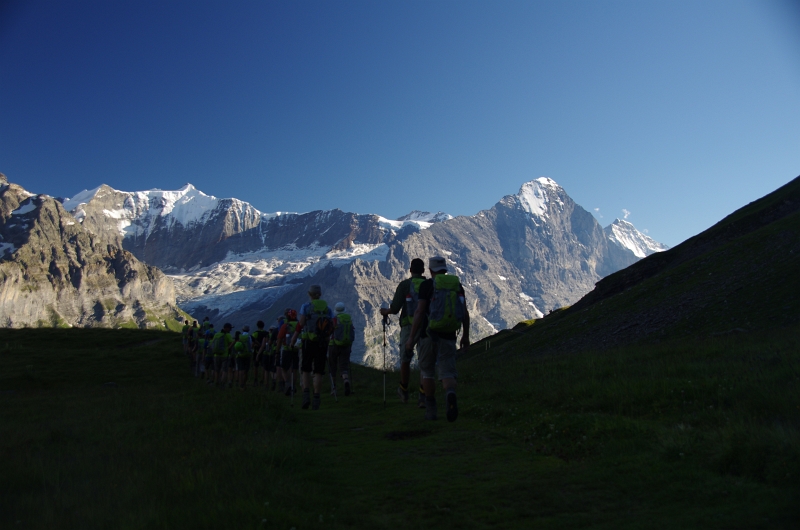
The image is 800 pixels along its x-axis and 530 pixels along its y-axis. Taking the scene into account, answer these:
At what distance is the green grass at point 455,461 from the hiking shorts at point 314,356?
1.84 meters

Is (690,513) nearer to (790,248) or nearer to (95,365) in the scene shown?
(790,248)

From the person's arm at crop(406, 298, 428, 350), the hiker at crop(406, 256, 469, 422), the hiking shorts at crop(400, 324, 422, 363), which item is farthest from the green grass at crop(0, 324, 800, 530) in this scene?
the person's arm at crop(406, 298, 428, 350)

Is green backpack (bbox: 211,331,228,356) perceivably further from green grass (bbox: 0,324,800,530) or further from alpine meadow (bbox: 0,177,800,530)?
green grass (bbox: 0,324,800,530)

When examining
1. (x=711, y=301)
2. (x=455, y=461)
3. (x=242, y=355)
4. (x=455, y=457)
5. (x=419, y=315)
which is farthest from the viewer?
(x=711, y=301)

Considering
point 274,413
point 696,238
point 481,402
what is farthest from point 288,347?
point 696,238

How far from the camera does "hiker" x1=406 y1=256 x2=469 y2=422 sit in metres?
11.2

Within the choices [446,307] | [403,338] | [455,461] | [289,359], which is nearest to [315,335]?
[403,338]

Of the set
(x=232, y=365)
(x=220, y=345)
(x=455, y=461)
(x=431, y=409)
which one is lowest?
(x=455, y=461)

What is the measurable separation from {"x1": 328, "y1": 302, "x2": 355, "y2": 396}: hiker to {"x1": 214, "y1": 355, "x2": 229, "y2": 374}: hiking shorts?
992 centimetres

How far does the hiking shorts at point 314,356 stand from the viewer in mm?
15383

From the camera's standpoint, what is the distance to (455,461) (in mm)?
7887

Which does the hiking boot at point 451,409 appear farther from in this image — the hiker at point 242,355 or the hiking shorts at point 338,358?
the hiker at point 242,355

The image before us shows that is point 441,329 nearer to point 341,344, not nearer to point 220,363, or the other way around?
point 341,344

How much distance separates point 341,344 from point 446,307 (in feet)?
26.6
